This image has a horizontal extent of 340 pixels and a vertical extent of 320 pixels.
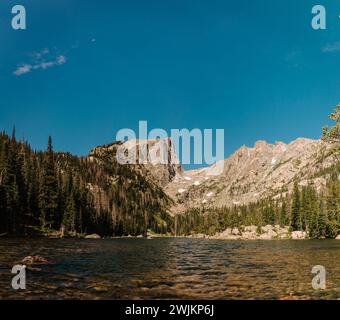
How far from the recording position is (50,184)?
128m

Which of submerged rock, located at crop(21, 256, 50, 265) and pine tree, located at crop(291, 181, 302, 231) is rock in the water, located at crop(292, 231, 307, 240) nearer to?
pine tree, located at crop(291, 181, 302, 231)

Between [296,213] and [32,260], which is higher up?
[32,260]

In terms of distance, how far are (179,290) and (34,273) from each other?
531 inches

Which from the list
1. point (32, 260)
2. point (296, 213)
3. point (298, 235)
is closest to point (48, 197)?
point (32, 260)

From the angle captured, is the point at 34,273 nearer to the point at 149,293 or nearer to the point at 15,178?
the point at 149,293

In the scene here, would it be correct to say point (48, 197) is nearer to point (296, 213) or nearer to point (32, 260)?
point (32, 260)

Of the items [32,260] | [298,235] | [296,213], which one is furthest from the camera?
[296,213]

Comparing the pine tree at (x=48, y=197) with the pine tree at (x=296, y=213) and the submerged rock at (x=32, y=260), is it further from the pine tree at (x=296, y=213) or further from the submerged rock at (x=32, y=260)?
the pine tree at (x=296, y=213)

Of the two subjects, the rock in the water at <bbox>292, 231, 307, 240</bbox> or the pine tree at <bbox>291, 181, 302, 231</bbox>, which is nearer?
the rock in the water at <bbox>292, 231, 307, 240</bbox>

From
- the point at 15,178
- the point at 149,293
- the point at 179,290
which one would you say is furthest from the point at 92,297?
the point at 15,178

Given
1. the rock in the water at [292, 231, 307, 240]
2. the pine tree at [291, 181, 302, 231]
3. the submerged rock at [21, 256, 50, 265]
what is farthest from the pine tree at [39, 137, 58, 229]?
the pine tree at [291, 181, 302, 231]

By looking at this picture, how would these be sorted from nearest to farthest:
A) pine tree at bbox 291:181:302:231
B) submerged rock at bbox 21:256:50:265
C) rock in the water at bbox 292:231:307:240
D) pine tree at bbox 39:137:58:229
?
submerged rock at bbox 21:256:50:265 → pine tree at bbox 39:137:58:229 → rock in the water at bbox 292:231:307:240 → pine tree at bbox 291:181:302:231

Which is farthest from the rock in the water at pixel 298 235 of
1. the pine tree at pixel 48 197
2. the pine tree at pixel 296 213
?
the pine tree at pixel 48 197

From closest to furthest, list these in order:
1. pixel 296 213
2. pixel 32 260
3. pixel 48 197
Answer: pixel 32 260 < pixel 48 197 < pixel 296 213
